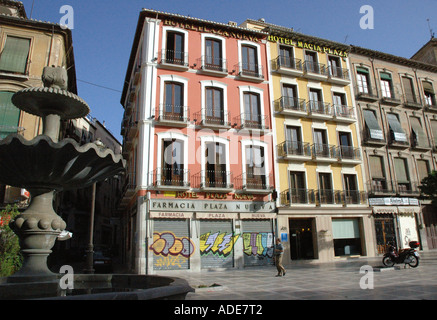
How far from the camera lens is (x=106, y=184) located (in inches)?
1558

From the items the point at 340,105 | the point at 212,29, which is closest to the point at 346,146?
the point at 340,105

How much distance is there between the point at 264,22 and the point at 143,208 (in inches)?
649

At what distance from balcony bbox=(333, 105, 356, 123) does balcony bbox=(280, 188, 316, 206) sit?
5727 mm

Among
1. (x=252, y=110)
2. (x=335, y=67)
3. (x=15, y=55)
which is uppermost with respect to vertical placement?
(x=335, y=67)

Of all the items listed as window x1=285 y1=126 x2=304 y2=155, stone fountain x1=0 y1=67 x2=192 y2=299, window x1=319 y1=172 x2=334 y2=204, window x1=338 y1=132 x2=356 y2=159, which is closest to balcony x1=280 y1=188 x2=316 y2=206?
window x1=319 y1=172 x2=334 y2=204

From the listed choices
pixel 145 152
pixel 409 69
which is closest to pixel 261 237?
pixel 145 152

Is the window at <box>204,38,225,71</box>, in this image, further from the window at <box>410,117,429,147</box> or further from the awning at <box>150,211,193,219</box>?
the window at <box>410,117,429,147</box>

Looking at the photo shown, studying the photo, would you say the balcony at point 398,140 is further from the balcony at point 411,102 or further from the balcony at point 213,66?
the balcony at point 213,66

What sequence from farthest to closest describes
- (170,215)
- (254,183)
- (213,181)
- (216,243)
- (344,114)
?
1. (344,114)
2. (254,183)
3. (213,181)
4. (216,243)
5. (170,215)

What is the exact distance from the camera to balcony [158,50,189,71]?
18.5 metres

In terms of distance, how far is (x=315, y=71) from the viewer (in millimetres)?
22594

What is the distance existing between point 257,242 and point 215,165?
489 centimetres

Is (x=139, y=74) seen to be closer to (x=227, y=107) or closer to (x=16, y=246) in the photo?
(x=227, y=107)

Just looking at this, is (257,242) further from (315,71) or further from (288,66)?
(315,71)
